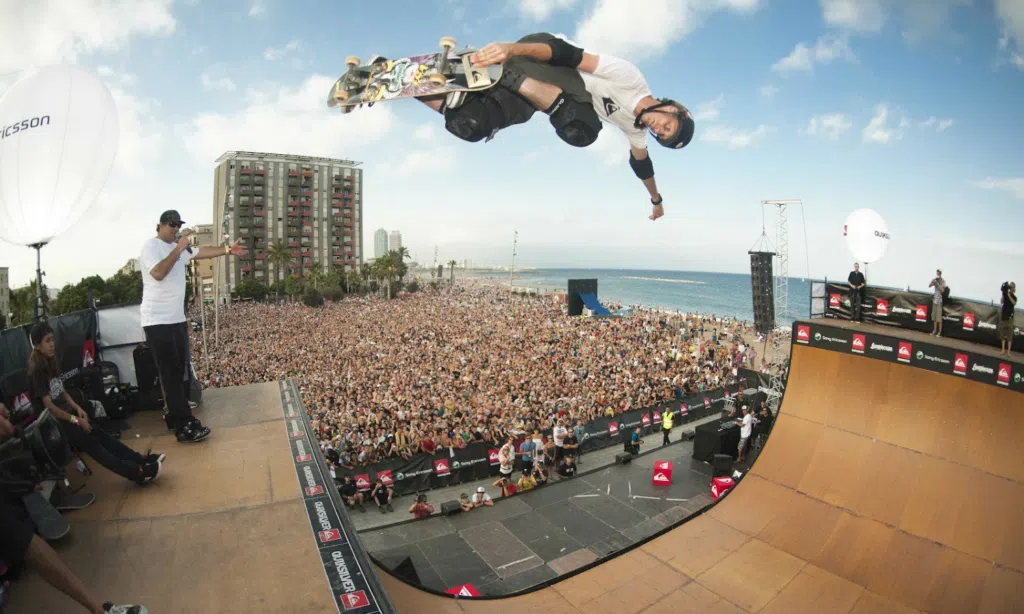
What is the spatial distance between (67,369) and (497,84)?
8.69 m

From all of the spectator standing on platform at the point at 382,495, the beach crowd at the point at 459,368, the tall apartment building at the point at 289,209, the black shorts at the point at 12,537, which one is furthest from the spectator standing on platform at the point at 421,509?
the tall apartment building at the point at 289,209

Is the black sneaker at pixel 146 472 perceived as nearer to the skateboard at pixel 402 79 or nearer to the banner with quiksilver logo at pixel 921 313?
the skateboard at pixel 402 79

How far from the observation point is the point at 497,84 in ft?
33.0

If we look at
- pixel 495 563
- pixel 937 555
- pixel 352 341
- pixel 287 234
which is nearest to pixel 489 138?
pixel 495 563

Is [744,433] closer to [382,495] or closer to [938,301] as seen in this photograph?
[938,301]

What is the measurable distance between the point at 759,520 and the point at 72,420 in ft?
32.0

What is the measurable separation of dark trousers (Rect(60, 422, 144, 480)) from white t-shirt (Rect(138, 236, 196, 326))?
110 centimetres

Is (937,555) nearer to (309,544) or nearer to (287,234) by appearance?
(309,544)

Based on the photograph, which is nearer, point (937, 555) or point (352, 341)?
point (937, 555)

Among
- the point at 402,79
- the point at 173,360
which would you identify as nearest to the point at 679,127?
the point at 402,79

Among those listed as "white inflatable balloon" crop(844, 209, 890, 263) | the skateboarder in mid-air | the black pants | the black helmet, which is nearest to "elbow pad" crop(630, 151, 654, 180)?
the skateboarder in mid-air

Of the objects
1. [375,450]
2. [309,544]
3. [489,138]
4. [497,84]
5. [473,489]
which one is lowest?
[473,489]

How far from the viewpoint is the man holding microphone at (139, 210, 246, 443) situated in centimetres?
432

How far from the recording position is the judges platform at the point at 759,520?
2.95 metres
